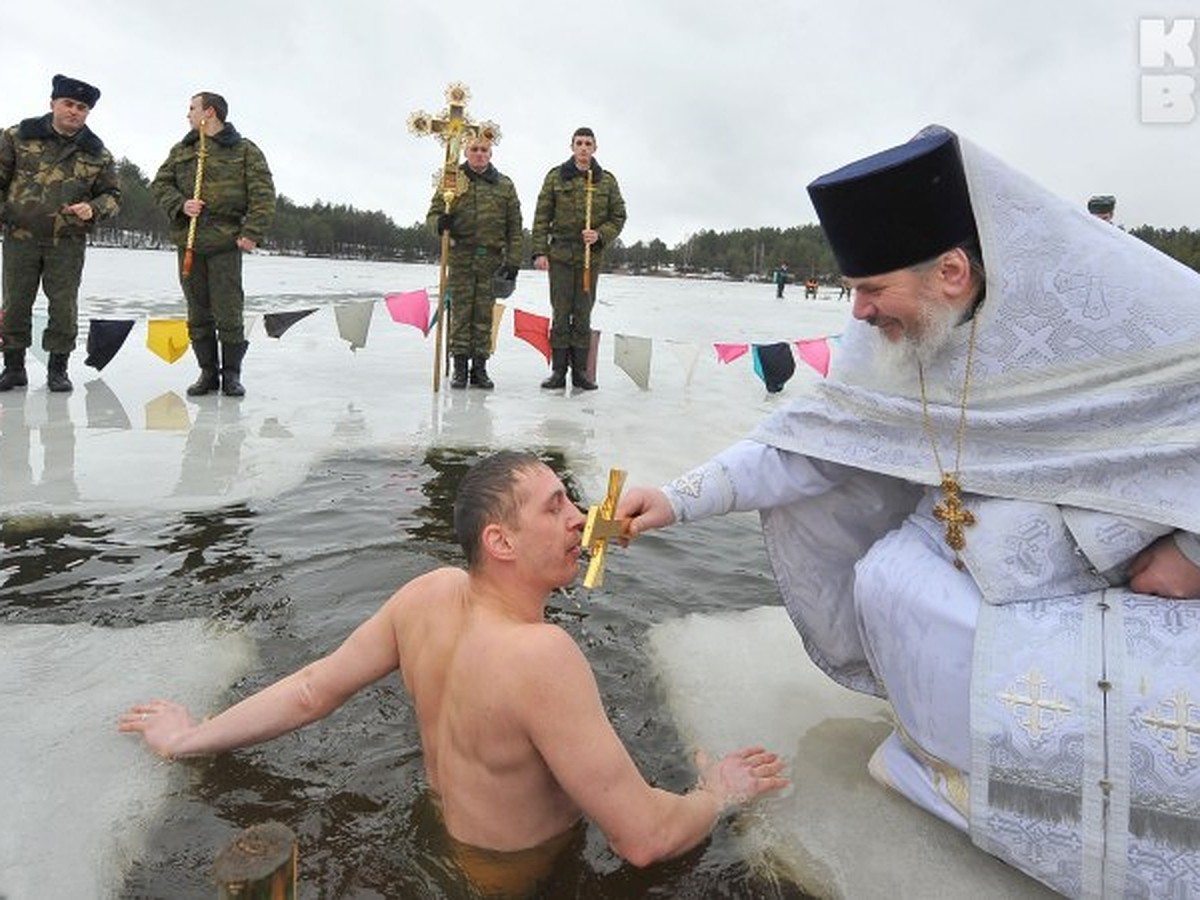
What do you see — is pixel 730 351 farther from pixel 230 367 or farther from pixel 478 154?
pixel 230 367

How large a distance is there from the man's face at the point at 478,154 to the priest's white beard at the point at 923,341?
20.7ft

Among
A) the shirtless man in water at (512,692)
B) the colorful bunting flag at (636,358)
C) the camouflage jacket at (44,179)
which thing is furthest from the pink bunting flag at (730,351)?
the shirtless man in water at (512,692)

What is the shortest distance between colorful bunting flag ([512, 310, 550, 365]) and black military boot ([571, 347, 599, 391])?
1.55 feet

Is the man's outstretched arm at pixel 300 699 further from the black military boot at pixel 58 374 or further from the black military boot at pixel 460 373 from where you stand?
the black military boot at pixel 460 373

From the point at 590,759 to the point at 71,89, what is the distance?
6.61 m

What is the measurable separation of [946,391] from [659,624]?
1.43 m

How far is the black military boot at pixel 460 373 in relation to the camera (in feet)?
26.8

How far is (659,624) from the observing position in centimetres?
323

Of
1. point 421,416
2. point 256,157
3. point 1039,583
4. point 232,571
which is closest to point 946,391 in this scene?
point 1039,583

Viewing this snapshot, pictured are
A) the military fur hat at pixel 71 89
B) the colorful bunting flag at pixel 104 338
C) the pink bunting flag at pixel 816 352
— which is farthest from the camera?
the pink bunting flag at pixel 816 352

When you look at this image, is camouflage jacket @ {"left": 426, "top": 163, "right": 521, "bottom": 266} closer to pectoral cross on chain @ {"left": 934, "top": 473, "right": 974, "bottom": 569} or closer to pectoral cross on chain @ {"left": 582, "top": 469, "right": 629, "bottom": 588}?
pectoral cross on chain @ {"left": 582, "top": 469, "right": 629, "bottom": 588}

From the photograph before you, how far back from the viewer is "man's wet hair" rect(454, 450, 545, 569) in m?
1.90

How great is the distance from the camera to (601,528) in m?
2.00

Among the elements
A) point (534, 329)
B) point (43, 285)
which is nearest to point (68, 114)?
point (43, 285)
